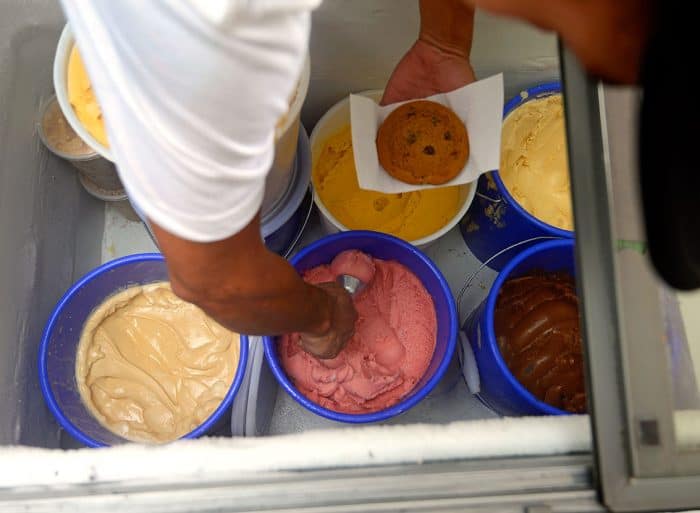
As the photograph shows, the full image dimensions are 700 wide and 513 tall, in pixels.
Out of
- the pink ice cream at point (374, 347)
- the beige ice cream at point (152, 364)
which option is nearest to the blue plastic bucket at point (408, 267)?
the pink ice cream at point (374, 347)

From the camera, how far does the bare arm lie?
441 millimetres

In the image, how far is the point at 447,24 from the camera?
2.81 feet

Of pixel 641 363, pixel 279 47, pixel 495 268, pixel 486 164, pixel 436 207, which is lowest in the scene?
pixel 495 268

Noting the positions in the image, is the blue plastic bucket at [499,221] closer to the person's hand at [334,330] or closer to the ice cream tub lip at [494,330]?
the ice cream tub lip at [494,330]

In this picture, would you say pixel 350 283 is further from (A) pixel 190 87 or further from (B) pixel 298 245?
(A) pixel 190 87

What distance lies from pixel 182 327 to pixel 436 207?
0.47 metres

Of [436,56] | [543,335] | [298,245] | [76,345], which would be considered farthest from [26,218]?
[543,335]

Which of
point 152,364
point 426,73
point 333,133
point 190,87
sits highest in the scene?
point 190,87

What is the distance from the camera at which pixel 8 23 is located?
0.87 m

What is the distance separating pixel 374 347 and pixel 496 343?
7.2 inches

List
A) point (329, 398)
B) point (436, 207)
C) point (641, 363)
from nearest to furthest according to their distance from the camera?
point (641, 363)
point (329, 398)
point (436, 207)

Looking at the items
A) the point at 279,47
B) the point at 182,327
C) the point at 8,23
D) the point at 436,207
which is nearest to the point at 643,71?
the point at 279,47

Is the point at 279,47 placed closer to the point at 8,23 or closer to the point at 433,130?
the point at 433,130

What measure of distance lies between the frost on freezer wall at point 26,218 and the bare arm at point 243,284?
472 mm
